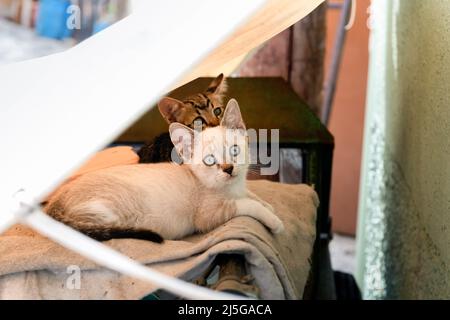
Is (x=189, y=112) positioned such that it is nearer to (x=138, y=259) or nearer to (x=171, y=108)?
(x=171, y=108)

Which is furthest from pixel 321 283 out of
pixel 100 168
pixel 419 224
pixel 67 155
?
pixel 67 155

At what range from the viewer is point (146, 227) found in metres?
0.71

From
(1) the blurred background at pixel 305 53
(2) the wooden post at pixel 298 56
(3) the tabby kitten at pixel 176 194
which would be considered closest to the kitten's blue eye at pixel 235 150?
(3) the tabby kitten at pixel 176 194

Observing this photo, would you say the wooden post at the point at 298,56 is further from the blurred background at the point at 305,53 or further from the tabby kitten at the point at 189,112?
the tabby kitten at the point at 189,112

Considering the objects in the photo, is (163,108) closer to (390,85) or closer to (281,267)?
(281,267)

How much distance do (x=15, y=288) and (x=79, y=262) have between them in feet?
0.25

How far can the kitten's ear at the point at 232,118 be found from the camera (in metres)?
0.72

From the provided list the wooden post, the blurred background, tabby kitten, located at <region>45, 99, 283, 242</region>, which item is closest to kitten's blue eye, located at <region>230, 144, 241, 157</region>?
tabby kitten, located at <region>45, 99, 283, 242</region>

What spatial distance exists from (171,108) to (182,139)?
1.9 inches

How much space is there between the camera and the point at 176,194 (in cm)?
73

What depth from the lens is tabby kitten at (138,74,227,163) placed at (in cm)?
73

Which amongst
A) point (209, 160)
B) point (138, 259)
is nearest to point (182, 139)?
point (209, 160)

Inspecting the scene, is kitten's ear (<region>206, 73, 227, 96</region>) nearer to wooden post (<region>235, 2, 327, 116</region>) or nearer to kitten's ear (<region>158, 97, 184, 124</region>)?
kitten's ear (<region>158, 97, 184, 124</region>)

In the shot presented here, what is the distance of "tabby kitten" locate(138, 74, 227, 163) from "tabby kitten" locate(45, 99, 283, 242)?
0.02 meters
